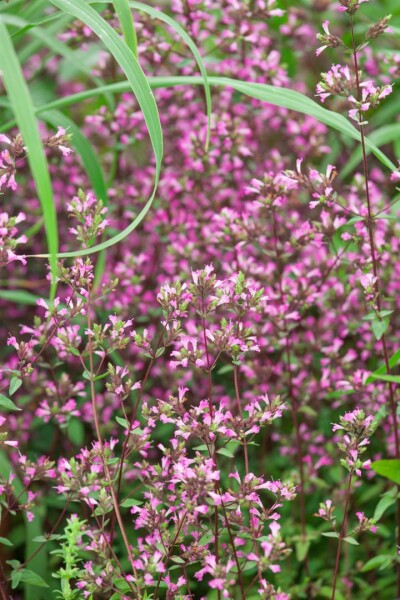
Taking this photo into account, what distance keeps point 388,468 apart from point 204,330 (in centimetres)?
49

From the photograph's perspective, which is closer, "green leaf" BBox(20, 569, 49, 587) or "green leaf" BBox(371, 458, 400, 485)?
"green leaf" BBox(371, 458, 400, 485)

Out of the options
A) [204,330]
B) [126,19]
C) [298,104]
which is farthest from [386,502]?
[126,19]

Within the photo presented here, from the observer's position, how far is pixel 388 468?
5.48 ft

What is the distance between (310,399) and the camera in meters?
2.66

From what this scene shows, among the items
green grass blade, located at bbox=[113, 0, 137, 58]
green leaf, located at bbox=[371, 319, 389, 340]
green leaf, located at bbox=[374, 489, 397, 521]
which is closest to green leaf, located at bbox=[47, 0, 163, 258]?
green grass blade, located at bbox=[113, 0, 137, 58]

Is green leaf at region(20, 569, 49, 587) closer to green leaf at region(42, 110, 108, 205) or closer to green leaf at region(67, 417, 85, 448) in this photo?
green leaf at region(67, 417, 85, 448)

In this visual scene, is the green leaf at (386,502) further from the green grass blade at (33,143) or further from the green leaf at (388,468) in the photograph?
the green grass blade at (33,143)

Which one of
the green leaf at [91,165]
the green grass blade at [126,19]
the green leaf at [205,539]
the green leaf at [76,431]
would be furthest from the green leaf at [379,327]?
the green leaf at [76,431]

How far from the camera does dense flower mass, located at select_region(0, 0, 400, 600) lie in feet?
5.56

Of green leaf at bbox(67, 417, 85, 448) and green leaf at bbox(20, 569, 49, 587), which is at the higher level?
green leaf at bbox(67, 417, 85, 448)

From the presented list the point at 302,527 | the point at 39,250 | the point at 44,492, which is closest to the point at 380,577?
the point at 302,527

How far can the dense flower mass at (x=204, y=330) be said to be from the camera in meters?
1.69

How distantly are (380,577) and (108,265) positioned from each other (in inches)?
61.9

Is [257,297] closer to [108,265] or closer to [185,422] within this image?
[185,422]
